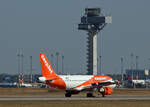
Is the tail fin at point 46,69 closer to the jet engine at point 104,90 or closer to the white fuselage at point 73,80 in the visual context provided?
the white fuselage at point 73,80

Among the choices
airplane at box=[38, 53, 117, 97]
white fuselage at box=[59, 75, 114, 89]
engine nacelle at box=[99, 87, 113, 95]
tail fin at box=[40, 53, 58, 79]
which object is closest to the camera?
tail fin at box=[40, 53, 58, 79]

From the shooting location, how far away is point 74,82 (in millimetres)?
94938

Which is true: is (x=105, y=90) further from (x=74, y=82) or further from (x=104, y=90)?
(x=74, y=82)

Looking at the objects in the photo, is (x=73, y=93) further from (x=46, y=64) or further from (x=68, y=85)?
(x=46, y=64)

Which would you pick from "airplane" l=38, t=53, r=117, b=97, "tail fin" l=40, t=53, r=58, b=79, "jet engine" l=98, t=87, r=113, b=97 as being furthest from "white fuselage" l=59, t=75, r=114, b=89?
"jet engine" l=98, t=87, r=113, b=97

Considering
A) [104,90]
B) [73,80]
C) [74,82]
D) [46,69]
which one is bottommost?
[104,90]

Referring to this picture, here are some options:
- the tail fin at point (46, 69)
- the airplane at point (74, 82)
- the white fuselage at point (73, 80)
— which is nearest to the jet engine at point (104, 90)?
the airplane at point (74, 82)

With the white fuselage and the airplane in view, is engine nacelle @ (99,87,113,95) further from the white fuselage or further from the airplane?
the white fuselage

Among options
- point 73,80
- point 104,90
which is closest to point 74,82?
point 73,80

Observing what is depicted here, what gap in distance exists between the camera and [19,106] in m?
66.1

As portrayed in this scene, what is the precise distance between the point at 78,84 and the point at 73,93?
209cm

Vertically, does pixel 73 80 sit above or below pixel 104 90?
above

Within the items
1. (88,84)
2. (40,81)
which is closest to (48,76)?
(40,81)

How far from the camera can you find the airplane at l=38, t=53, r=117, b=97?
92.4 meters
